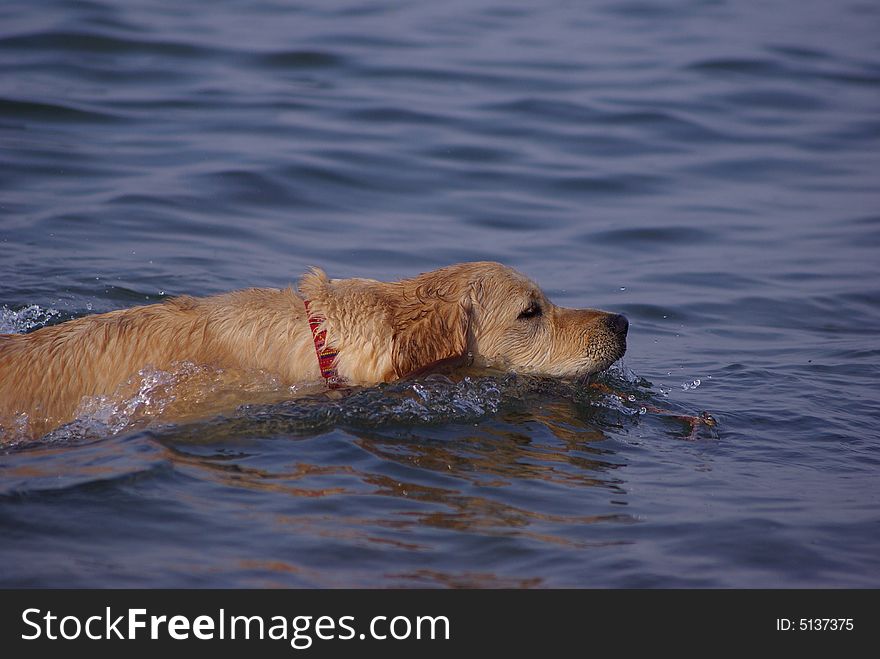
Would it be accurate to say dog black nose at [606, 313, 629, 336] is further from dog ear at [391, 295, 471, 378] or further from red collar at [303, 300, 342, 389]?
red collar at [303, 300, 342, 389]

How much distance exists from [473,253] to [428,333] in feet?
15.6

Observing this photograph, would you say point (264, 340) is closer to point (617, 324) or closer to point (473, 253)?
point (617, 324)

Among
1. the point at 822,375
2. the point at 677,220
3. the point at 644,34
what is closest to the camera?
the point at 822,375

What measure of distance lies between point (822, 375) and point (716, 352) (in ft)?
3.21

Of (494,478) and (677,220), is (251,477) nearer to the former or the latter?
(494,478)

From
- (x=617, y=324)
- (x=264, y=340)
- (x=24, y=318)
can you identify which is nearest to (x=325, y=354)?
(x=264, y=340)

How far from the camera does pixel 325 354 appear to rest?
656 centimetres

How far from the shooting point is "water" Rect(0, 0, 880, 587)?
5465 mm

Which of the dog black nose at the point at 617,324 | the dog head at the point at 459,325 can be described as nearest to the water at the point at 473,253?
the dog head at the point at 459,325

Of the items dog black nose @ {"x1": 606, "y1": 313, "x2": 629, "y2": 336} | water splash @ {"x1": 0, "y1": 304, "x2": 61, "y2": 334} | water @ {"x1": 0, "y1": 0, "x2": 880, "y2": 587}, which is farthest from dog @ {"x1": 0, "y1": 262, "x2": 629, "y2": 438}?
water splash @ {"x1": 0, "y1": 304, "x2": 61, "y2": 334}

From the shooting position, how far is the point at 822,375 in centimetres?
893
